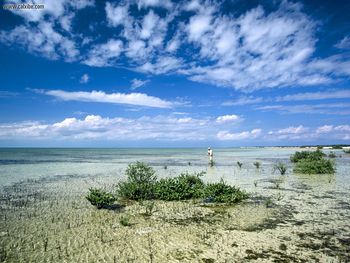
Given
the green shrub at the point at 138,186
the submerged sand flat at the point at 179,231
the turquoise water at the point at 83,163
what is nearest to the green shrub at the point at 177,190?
the green shrub at the point at 138,186

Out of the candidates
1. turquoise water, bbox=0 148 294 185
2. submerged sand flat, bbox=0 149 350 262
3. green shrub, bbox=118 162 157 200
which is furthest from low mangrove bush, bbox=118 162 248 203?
turquoise water, bbox=0 148 294 185

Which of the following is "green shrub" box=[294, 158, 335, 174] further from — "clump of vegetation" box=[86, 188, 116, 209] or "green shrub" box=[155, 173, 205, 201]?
"clump of vegetation" box=[86, 188, 116, 209]

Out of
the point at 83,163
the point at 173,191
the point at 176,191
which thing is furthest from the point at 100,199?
the point at 83,163

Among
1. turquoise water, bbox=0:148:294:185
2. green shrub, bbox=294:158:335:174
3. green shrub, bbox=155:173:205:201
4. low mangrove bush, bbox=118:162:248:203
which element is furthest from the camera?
turquoise water, bbox=0:148:294:185

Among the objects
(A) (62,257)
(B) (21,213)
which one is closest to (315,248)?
(A) (62,257)

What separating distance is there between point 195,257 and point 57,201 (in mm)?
10087

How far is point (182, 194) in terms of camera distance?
15727 mm

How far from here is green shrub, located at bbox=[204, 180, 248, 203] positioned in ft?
48.3

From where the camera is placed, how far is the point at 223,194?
15055mm

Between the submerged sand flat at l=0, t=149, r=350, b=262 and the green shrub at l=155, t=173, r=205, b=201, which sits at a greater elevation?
the green shrub at l=155, t=173, r=205, b=201

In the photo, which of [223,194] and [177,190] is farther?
[177,190]

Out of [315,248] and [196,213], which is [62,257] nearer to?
[196,213]

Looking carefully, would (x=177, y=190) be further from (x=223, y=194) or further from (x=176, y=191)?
(x=223, y=194)

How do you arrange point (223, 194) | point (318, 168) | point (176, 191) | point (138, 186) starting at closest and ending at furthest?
point (223, 194) → point (138, 186) → point (176, 191) → point (318, 168)
